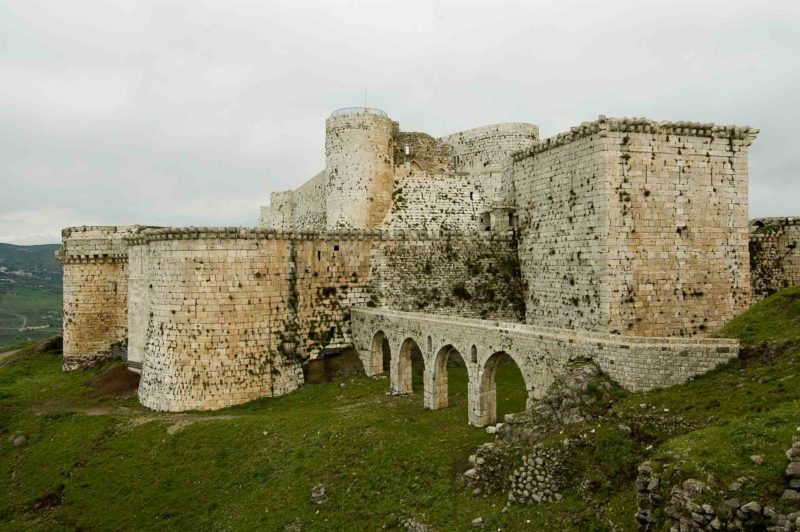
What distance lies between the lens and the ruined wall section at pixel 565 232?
72.9 feet

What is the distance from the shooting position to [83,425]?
24.5 metres

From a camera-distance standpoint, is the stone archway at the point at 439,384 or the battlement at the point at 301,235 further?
the battlement at the point at 301,235

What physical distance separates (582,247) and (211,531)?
16.6 meters

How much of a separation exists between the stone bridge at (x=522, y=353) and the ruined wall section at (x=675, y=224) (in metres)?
5.59

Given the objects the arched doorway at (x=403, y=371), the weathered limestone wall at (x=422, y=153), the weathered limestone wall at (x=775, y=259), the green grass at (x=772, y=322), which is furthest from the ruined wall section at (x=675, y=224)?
the weathered limestone wall at (x=422, y=153)

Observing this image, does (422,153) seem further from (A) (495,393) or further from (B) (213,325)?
(A) (495,393)

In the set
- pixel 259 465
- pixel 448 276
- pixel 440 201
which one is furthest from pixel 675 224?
pixel 440 201

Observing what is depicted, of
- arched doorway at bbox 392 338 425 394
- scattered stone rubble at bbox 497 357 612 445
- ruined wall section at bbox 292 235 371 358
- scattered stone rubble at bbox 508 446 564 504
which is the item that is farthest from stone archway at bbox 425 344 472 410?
ruined wall section at bbox 292 235 371 358

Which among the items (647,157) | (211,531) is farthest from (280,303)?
(647,157)

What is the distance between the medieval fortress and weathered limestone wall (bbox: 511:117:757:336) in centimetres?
6

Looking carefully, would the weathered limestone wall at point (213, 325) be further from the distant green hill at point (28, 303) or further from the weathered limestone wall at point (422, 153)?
the distant green hill at point (28, 303)

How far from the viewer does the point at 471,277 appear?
31250 millimetres

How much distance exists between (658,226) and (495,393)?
898 centimetres

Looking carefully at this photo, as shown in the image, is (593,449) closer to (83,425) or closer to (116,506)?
(116,506)
